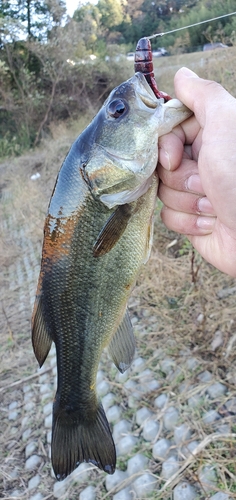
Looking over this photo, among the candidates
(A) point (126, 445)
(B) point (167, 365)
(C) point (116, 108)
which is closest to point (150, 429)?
(A) point (126, 445)

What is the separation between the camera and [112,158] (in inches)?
61.6

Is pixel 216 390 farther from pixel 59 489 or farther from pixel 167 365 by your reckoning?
pixel 59 489

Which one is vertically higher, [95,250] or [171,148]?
[171,148]

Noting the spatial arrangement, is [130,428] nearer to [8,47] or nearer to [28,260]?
[28,260]

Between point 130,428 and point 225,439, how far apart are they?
29.2 inches

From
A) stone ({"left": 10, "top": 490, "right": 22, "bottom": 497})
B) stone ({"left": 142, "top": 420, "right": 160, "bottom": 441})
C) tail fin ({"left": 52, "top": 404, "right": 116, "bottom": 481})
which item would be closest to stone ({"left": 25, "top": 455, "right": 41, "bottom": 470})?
stone ({"left": 10, "top": 490, "right": 22, "bottom": 497})

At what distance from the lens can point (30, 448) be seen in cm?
331

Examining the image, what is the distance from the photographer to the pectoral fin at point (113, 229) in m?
1.54

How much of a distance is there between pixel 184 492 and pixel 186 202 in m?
1.69

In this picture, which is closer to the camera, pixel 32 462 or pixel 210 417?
pixel 210 417

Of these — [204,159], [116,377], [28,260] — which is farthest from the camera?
[28,260]

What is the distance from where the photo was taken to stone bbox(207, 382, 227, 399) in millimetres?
2909

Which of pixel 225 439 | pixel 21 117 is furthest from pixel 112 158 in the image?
pixel 21 117

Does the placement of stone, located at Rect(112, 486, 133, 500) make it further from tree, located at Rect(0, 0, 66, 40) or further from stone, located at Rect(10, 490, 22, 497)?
tree, located at Rect(0, 0, 66, 40)
